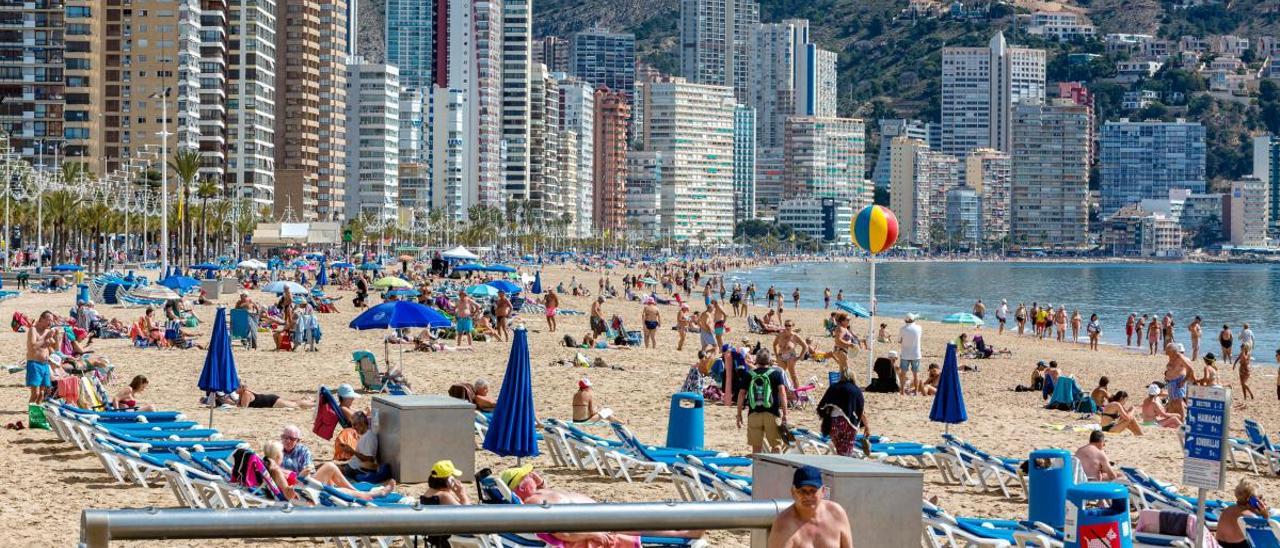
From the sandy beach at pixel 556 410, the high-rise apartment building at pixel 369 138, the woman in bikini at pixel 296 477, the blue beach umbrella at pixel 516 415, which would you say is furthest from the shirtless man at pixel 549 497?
the high-rise apartment building at pixel 369 138

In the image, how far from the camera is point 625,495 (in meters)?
13.3

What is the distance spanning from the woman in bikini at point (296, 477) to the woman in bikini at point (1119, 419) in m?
9.85

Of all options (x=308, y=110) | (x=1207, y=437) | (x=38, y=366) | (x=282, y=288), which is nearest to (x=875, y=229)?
(x=38, y=366)

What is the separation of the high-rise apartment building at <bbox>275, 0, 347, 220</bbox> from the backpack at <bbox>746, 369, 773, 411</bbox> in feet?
432

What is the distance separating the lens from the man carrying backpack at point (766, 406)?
1466 centimetres

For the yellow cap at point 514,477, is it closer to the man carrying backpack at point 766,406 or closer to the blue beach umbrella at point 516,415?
the blue beach umbrella at point 516,415

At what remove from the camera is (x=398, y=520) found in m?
3.88

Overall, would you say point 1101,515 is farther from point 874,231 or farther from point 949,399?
point 874,231

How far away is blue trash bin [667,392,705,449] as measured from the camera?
50.2 feet

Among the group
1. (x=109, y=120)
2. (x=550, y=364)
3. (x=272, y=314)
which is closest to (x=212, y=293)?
(x=272, y=314)

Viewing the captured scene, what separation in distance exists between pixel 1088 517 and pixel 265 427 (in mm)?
9641

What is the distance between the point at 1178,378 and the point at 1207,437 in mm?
12957

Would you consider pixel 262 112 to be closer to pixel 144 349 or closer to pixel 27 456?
pixel 144 349

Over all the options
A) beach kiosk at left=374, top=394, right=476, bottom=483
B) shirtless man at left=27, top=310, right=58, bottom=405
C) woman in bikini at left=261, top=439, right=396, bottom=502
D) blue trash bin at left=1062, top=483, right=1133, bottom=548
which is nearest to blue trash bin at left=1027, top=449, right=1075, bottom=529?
blue trash bin at left=1062, top=483, right=1133, bottom=548
